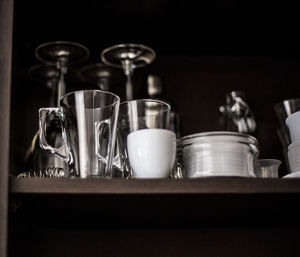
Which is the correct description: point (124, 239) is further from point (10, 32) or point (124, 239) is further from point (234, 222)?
point (10, 32)

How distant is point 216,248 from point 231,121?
0.89 feet

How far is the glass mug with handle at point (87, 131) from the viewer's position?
87cm

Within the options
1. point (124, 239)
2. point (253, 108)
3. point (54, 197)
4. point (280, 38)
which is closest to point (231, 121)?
point (253, 108)

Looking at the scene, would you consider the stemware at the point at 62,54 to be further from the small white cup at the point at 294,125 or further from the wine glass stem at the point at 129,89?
the small white cup at the point at 294,125

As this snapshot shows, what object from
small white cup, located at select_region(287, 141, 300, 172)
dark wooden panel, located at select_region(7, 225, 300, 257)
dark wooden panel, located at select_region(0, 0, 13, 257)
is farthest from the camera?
dark wooden panel, located at select_region(7, 225, 300, 257)

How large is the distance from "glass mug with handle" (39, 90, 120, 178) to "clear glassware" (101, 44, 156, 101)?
0.21 m

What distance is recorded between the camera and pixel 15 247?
90 cm

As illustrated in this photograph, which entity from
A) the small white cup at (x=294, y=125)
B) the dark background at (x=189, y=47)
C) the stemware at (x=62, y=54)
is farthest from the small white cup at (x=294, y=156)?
the stemware at (x=62, y=54)

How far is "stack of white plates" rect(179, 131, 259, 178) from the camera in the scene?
86 cm

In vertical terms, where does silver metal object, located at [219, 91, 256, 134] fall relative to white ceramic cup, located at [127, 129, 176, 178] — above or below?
above

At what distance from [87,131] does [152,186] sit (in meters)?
0.14

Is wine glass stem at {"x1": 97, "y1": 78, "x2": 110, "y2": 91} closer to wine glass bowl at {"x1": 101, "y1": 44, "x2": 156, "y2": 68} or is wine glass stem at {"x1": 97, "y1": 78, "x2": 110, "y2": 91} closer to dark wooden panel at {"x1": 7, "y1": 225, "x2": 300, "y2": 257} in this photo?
wine glass bowl at {"x1": 101, "y1": 44, "x2": 156, "y2": 68}

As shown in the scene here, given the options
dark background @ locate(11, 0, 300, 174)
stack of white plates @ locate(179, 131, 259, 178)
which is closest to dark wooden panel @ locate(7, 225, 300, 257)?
dark background @ locate(11, 0, 300, 174)

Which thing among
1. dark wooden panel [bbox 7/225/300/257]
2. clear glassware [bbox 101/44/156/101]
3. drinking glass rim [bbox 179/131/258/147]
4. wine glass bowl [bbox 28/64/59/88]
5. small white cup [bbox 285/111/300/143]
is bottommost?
dark wooden panel [bbox 7/225/300/257]
